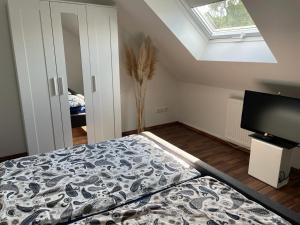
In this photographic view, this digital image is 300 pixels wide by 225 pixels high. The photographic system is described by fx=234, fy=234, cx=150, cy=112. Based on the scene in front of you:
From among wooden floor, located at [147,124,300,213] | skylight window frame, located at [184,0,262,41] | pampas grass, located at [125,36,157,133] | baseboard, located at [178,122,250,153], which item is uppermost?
skylight window frame, located at [184,0,262,41]

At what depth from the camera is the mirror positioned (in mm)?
2711

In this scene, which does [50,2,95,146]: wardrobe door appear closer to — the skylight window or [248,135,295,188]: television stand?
the skylight window

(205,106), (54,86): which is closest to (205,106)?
(205,106)

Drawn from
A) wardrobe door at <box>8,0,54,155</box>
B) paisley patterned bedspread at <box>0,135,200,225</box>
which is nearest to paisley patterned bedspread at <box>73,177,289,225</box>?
paisley patterned bedspread at <box>0,135,200,225</box>

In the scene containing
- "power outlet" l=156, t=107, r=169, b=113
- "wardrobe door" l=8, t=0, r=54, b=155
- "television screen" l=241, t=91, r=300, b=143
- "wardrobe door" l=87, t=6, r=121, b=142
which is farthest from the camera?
"power outlet" l=156, t=107, r=169, b=113

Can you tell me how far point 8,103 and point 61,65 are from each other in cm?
88

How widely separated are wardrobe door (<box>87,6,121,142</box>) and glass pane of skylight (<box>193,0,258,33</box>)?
1088 mm

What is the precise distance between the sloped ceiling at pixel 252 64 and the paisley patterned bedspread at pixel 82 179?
52.8 inches

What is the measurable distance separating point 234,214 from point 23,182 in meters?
1.28

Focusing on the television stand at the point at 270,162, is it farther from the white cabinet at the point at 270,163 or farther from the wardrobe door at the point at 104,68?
the wardrobe door at the point at 104,68

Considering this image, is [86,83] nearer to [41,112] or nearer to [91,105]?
[91,105]

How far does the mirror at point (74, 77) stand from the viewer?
2.71 meters

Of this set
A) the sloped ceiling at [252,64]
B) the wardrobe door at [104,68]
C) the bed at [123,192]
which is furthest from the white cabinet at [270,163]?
the wardrobe door at [104,68]

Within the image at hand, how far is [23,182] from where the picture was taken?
149 cm
